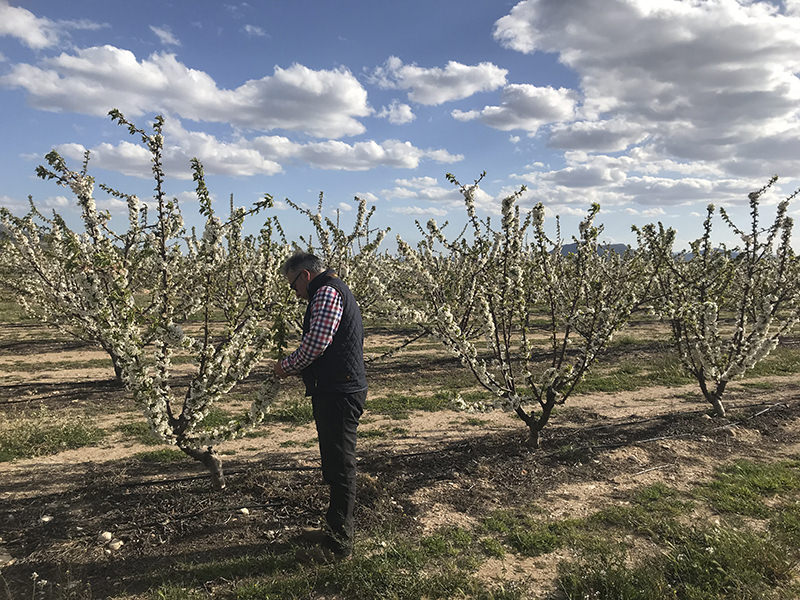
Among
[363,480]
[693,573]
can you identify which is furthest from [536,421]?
[693,573]

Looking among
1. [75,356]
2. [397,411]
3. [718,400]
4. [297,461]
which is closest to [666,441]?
[718,400]

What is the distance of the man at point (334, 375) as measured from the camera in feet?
14.0

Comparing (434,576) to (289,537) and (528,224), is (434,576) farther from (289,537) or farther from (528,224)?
(528,224)

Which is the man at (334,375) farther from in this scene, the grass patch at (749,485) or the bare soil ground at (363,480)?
the grass patch at (749,485)

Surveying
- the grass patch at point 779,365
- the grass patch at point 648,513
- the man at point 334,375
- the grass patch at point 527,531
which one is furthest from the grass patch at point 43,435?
the grass patch at point 779,365

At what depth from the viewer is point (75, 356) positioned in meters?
15.6

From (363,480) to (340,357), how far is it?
102 inches

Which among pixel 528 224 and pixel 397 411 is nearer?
pixel 528 224

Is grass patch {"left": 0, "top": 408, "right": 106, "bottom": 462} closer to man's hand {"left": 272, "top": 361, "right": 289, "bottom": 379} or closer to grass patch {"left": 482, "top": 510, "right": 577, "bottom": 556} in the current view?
man's hand {"left": 272, "top": 361, "right": 289, "bottom": 379}

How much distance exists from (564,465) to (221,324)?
20.4 meters

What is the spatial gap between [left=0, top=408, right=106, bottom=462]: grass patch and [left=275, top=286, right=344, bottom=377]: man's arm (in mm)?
6403

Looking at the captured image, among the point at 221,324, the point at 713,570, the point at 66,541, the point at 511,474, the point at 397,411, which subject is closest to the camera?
the point at 713,570

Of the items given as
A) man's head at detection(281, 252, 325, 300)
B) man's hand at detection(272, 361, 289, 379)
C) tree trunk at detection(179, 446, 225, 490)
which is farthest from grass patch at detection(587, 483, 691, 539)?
tree trunk at detection(179, 446, 225, 490)

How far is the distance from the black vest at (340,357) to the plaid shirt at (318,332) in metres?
0.11
